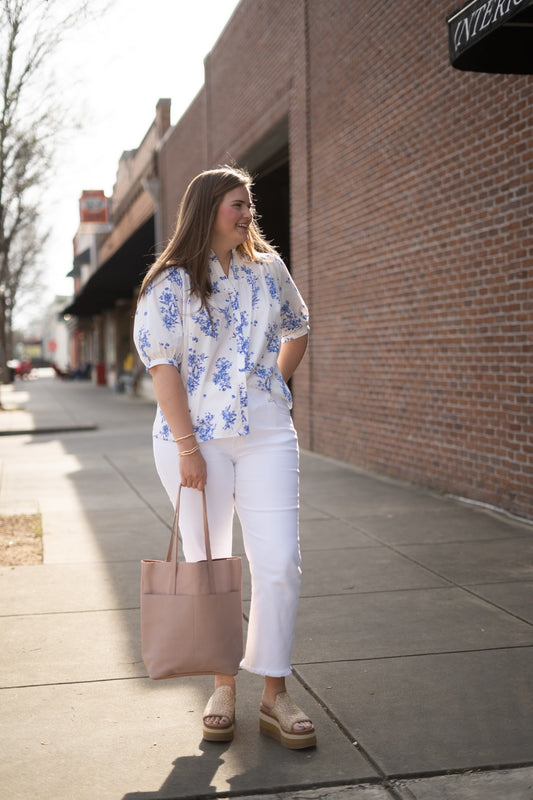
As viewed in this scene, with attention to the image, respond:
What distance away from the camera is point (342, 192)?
36.5 ft

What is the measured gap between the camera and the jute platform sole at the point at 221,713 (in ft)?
10.8

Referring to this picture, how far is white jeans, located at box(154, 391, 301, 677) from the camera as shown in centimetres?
322

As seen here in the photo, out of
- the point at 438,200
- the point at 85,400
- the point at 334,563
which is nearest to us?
the point at 334,563

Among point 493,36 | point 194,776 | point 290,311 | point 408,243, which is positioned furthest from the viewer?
point 408,243

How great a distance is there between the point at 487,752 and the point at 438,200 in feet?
20.2

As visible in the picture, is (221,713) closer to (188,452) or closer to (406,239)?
(188,452)

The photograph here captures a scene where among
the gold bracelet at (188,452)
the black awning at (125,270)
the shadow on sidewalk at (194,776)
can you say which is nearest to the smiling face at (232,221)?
the gold bracelet at (188,452)

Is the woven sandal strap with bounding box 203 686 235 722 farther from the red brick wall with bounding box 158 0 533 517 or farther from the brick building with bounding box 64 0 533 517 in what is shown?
the red brick wall with bounding box 158 0 533 517

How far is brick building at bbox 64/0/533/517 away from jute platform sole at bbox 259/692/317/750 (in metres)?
3.22

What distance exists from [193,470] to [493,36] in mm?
3713

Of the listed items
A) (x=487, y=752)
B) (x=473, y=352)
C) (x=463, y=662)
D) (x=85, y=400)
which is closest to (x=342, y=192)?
(x=473, y=352)

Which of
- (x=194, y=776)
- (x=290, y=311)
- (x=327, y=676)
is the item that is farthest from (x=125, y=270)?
(x=194, y=776)

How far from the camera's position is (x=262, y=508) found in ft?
10.6

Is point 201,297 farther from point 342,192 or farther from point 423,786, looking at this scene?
point 342,192
